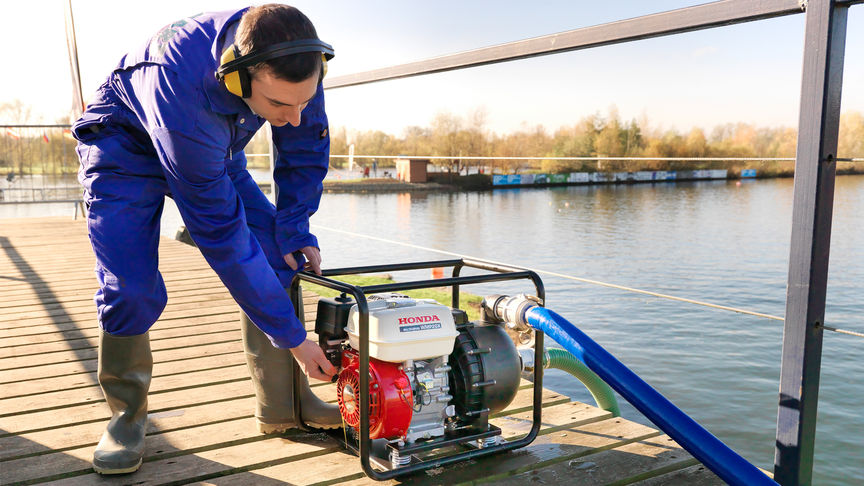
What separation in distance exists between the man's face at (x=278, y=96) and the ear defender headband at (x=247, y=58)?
0.06ft

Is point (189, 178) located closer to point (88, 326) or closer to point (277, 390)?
point (277, 390)

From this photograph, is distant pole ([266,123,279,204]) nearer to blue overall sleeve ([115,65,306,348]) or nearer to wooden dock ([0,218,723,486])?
blue overall sleeve ([115,65,306,348])

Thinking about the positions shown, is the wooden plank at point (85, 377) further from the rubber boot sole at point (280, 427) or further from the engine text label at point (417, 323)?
the engine text label at point (417, 323)

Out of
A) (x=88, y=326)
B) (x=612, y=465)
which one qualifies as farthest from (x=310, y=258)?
(x=88, y=326)

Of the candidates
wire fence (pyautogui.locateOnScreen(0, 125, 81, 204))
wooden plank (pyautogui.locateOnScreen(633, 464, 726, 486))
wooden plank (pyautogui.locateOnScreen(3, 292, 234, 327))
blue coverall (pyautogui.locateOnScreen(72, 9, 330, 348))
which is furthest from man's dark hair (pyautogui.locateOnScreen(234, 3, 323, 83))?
wire fence (pyautogui.locateOnScreen(0, 125, 81, 204))

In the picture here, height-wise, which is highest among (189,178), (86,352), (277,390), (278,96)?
(278,96)

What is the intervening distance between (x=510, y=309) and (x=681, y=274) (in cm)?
1595

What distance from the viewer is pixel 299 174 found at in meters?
1.66

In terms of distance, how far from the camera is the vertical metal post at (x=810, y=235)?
126 centimetres

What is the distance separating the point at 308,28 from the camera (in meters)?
1.12

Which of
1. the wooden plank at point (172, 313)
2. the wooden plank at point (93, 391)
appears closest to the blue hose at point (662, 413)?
the wooden plank at point (93, 391)

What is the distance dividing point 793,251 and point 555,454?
0.75 metres

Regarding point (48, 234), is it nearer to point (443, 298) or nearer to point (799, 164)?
point (443, 298)

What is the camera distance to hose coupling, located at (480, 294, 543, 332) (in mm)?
1480
